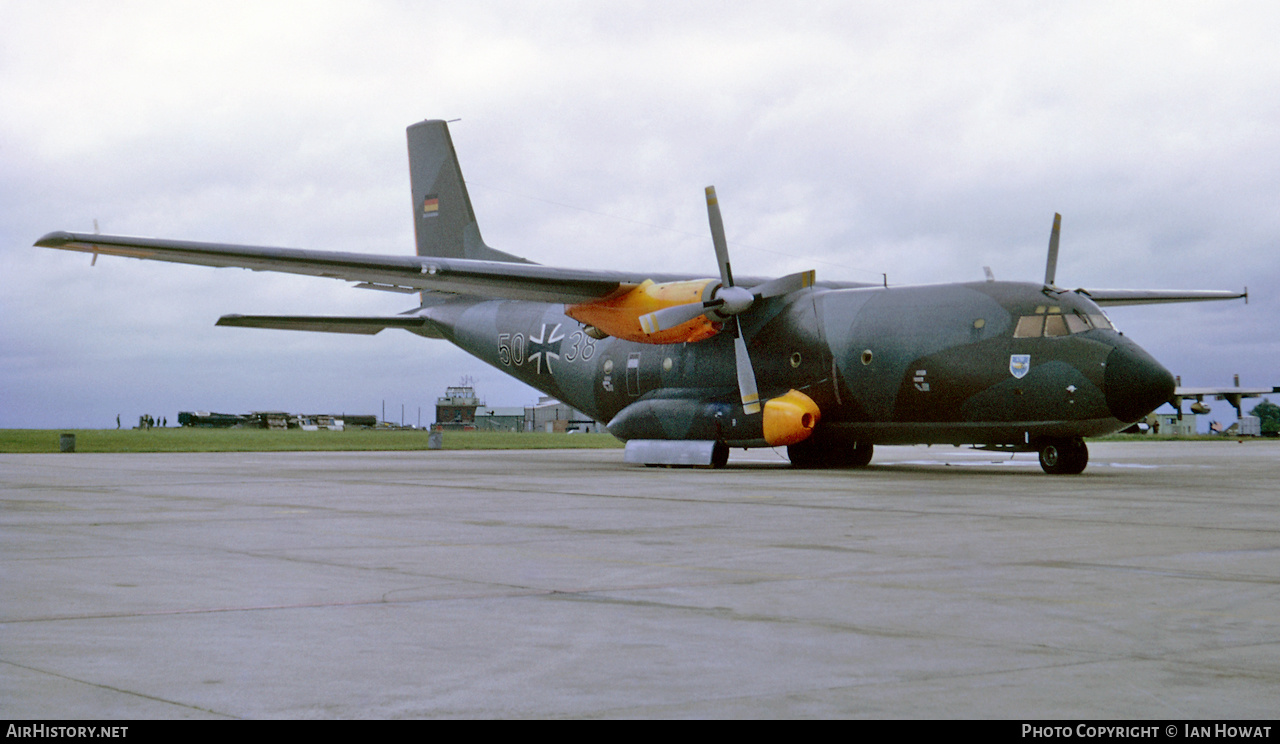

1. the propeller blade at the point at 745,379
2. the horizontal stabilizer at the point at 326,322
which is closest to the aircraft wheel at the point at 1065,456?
the propeller blade at the point at 745,379

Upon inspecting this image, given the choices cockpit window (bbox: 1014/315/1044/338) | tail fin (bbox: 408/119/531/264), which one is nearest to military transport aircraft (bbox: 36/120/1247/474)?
cockpit window (bbox: 1014/315/1044/338)

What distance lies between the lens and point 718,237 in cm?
2489

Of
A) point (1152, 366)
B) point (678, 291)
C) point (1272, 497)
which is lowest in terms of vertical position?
point (1272, 497)

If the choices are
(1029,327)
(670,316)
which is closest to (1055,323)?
(1029,327)

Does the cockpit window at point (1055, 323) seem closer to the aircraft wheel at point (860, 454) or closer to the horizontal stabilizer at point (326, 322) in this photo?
the aircraft wheel at point (860, 454)

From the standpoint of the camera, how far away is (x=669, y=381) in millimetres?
26219

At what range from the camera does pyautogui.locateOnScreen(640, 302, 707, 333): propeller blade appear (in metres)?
24.5

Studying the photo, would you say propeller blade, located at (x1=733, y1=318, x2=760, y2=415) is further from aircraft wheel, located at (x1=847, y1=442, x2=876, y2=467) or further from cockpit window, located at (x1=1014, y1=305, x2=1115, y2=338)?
cockpit window, located at (x1=1014, y1=305, x2=1115, y2=338)

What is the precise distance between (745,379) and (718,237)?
3.23m

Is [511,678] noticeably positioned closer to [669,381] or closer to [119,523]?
[119,523]

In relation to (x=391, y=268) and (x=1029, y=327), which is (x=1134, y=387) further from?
(x=391, y=268)

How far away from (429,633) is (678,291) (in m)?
19.7

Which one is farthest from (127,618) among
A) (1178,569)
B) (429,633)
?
(1178,569)

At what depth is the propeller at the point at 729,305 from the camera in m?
23.8
